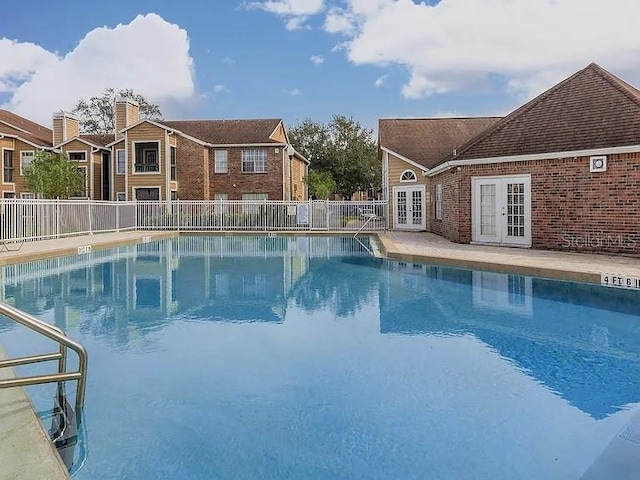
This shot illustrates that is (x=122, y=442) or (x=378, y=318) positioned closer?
(x=122, y=442)

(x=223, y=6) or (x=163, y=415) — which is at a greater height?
(x=223, y=6)

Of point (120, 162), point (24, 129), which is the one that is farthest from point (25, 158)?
point (120, 162)

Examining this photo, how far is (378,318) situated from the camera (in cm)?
788

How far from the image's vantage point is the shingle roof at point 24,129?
32812mm

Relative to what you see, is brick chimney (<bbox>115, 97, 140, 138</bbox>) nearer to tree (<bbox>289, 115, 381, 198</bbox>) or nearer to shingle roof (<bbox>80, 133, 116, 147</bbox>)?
shingle roof (<bbox>80, 133, 116, 147</bbox>)

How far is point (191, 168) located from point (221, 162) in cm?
162

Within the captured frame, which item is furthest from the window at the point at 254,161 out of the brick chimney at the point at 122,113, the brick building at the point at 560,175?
the brick building at the point at 560,175

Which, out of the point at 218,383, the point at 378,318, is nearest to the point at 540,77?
the point at 378,318

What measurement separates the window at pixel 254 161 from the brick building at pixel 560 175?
14.1 m

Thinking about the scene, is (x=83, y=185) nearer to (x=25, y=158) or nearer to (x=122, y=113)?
(x=25, y=158)

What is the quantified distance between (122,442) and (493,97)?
29520 mm

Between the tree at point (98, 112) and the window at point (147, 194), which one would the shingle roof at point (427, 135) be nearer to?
the window at point (147, 194)

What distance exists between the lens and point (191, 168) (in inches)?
1195

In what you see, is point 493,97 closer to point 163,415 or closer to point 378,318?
point 378,318
